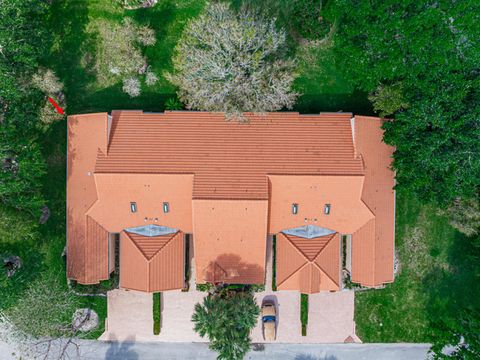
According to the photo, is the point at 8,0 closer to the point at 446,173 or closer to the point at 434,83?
the point at 434,83

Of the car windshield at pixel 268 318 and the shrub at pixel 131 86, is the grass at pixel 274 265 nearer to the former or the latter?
the car windshield at pixel 268 318

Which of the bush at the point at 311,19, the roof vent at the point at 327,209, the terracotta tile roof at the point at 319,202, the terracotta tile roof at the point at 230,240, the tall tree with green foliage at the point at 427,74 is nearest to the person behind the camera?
the tall tree with green foliage at the point at 427,74

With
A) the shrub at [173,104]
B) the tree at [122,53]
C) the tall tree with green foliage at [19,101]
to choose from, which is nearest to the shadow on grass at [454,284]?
the shrub at [173,104]

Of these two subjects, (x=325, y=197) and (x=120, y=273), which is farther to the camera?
(x=120, y=273)

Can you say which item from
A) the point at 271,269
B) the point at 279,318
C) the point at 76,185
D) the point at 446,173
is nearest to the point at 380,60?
the point at 446,173

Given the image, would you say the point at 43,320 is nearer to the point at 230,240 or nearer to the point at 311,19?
the point at 230,240

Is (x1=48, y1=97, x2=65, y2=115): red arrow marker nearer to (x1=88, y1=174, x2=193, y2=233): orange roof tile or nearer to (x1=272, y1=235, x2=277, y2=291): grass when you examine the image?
(x1=88, y1=174, x2=193, y2=233): orange roof tile

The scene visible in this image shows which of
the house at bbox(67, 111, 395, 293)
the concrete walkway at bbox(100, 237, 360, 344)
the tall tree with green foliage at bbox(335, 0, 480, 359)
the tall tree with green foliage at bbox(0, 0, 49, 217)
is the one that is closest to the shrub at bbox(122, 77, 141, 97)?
the house at bbox(67, 111, 395, 293)
